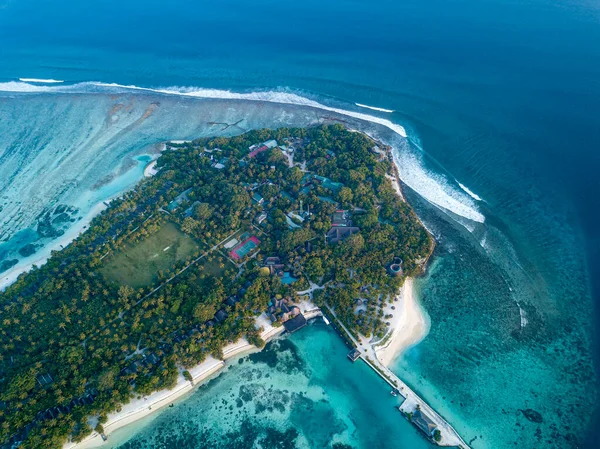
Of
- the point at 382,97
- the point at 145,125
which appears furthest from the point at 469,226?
the point at 145,125

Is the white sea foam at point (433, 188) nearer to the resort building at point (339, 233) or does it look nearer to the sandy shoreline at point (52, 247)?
the resort building at point (339, 233)

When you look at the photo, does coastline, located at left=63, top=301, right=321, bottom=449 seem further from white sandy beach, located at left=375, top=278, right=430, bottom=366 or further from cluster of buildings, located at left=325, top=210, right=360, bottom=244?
cluster of buildings, located at left=325, top=210, right=360, bottom=244

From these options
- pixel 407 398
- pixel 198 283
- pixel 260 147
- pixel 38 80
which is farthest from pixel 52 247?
pixel 38 80

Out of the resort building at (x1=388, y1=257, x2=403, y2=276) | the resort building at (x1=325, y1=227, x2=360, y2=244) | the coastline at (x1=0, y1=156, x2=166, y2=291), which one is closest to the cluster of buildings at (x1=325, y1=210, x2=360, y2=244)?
the resort building at (x1=325, y1=227, x2=360, y2=244)

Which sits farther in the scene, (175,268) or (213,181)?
(213,181)

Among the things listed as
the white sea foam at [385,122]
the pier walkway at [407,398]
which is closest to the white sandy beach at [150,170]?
the white sea foam at [385,122]

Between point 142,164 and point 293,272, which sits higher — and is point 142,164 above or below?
above

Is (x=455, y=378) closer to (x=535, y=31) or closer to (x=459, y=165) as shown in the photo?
(x=459, y=165)
